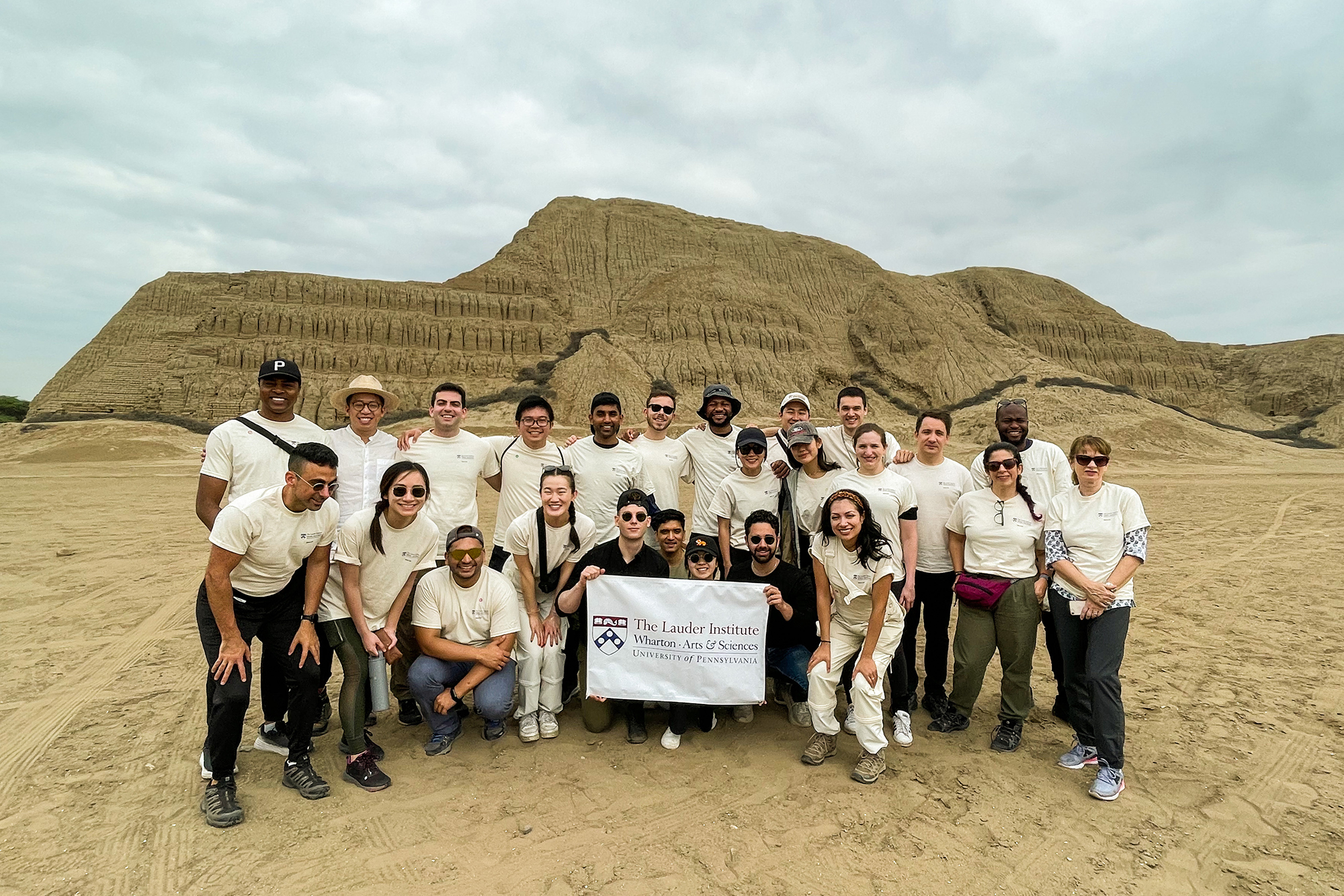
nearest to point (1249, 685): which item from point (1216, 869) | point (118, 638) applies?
point (1216, 869)

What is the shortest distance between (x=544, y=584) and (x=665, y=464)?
1.71 metres

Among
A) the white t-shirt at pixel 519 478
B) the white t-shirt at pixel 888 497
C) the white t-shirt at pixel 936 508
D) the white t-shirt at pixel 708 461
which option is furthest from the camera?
the white t-shirt at pixel 708 461

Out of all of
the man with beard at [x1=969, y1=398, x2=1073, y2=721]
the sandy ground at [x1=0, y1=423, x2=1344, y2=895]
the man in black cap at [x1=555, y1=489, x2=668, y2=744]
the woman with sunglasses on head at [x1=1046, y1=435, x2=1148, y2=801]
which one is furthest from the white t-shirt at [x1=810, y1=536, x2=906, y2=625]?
the man with beard at [x1=969, y1=398, x2=1073, y2=721]

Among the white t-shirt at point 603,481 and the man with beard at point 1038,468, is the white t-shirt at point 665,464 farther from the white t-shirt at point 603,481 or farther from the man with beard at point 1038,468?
the man with beard at point 1038,468

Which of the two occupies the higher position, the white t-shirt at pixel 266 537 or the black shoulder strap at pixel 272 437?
the black shoulder strap at pixel 272 437

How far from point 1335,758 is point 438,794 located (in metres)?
6.34

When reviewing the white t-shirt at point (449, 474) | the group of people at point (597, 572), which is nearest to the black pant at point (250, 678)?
the group of people at point (597, 572)

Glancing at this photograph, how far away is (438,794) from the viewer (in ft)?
13.6

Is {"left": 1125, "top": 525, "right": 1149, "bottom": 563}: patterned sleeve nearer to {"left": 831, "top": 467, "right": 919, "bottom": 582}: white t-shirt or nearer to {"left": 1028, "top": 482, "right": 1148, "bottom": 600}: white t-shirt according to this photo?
{"left": 1028, "top": 482, "right": 1148, "bottom": 600}: white t-shirt

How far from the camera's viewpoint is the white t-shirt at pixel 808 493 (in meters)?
5.36

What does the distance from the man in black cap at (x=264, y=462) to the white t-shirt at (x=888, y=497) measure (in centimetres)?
399

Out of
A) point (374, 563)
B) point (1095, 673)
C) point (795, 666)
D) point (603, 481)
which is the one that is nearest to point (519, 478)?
point (603, 481)

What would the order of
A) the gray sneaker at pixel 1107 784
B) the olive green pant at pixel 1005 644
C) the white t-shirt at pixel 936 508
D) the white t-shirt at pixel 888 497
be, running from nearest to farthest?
1. the gray sneaker at pixel 1107 784
2. the olive green pant at pixel 1005 644
3. the white t-shirt at pixel 888 497
4. the white t-shirt at pixel 936 508

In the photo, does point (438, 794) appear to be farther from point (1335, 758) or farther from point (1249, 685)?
point (1249, 685)
